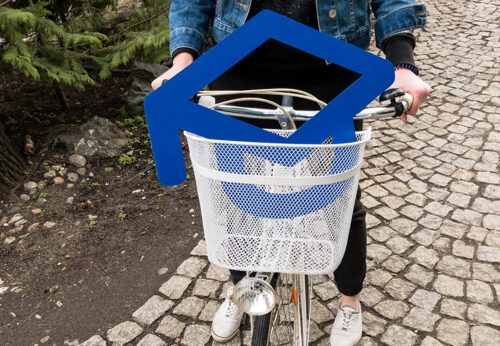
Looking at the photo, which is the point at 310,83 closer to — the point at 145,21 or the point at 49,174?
the point at 49,174

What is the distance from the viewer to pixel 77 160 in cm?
398

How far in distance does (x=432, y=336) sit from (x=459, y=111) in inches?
120

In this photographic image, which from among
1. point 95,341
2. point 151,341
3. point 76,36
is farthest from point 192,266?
point 76,36

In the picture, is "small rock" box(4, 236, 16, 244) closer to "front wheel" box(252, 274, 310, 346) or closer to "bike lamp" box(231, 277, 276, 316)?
"front wheel" box(252, 274, 310, 346)

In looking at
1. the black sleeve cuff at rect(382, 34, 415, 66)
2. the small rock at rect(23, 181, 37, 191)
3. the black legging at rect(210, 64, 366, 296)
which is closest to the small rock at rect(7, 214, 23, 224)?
the small rock at rect(23, 181, 37, 191)

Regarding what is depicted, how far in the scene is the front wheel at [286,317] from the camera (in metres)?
1.61

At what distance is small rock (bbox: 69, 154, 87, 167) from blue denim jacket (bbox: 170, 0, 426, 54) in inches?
102

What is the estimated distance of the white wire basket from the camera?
3.55ft

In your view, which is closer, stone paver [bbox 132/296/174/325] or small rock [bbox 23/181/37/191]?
stone paver [bbox 132/296/174/325]

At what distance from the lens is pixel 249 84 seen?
69.8 inches

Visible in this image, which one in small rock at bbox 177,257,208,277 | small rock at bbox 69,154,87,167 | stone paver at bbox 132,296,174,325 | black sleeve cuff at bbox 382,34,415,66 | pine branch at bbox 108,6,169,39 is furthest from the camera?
pine branch at bbox 108,6,169,39

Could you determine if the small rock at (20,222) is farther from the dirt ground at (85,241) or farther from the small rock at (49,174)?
the small rock at (49,174)

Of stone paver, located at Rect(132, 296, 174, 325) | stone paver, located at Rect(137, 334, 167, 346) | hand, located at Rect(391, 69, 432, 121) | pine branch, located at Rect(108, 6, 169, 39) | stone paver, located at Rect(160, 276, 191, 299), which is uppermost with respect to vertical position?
hand, located at Rect(391, 69, 432, 121)
